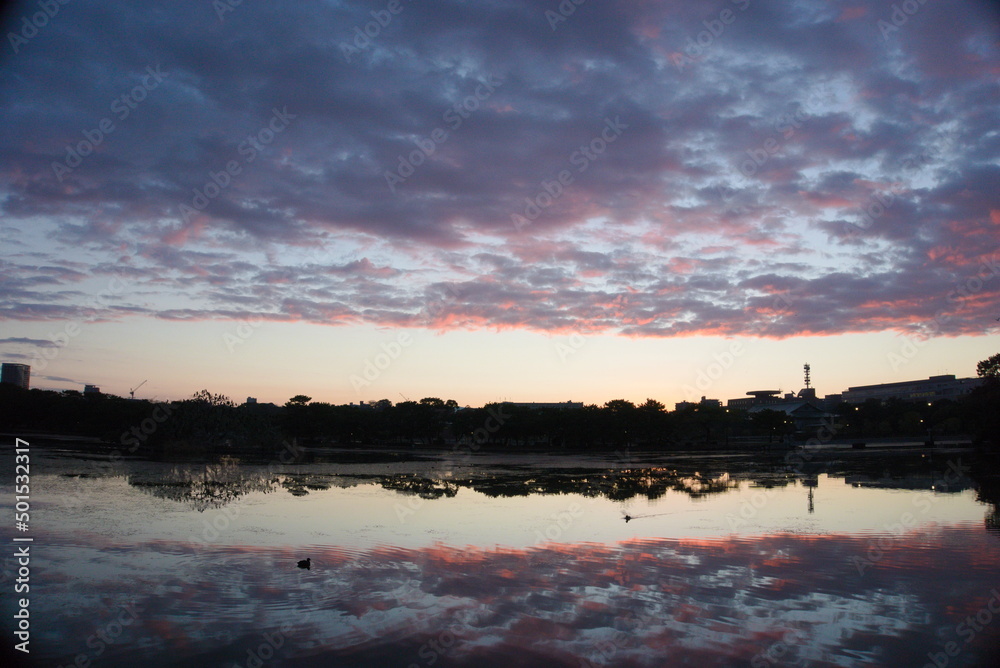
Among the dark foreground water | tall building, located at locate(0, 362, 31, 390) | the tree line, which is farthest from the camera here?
tall building, located at locate(0, 362, 31, 390)

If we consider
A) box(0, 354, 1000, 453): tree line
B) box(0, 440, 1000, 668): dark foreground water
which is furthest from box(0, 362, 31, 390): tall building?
box(0, 440, 1000, 668): dark foreground water

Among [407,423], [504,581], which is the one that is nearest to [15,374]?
[407,423]

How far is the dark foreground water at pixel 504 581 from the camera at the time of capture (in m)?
10.9

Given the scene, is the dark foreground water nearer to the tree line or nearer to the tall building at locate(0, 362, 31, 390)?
the tree line

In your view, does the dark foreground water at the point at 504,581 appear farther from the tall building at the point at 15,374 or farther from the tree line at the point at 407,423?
the tall building at the point at 15,374

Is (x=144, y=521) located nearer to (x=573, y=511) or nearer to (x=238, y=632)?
(x=238, y=632)

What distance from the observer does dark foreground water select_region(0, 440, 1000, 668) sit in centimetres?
1092

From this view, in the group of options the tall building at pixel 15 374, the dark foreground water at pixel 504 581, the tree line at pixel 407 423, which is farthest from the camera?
the tall building at pixel 15 374

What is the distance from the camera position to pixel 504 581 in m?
15.1

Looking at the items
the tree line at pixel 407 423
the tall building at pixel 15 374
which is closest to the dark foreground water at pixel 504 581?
the tree line at pixel 407 423

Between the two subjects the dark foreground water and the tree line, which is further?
the tree line

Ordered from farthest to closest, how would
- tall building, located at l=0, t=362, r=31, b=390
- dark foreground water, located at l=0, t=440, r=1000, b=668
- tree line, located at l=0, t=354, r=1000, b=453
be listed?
tall building, located at l=0, t=362, r=31, b=390, tree line, located at l=0, t=354, r=1000, b=453, dark foreground water, located at l=0, t=440, r=1000, b=668

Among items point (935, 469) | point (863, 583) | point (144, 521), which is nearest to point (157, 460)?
point (144, 521)

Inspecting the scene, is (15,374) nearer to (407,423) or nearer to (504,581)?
(407,423)
